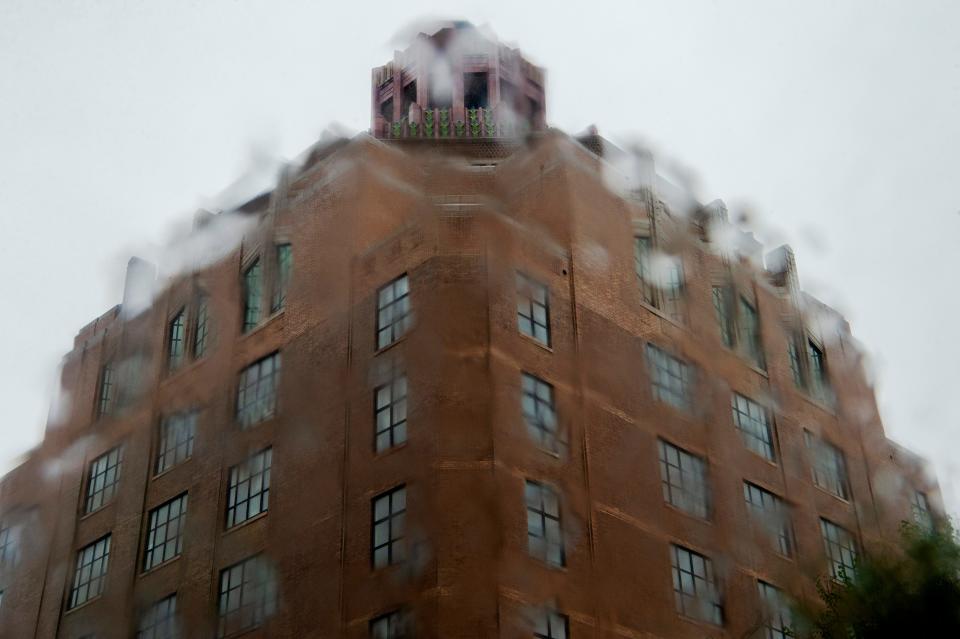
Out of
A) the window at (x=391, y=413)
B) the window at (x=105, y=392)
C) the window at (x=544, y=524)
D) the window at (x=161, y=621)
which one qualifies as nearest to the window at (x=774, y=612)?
the window at (x=544, y=524)

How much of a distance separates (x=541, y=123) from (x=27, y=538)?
973 inches

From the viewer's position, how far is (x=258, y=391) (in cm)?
3806

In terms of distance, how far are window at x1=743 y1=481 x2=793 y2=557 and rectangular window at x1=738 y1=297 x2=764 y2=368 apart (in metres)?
4.77

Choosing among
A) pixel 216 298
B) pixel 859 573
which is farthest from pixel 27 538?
pixel 859 573

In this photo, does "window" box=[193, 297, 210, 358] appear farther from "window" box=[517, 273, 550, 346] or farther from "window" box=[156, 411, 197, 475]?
"window" box=[517, 273, 550, 346]

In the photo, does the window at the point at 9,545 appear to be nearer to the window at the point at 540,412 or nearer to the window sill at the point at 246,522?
the window sill at the point at 246,522

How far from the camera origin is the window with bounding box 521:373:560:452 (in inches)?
1294

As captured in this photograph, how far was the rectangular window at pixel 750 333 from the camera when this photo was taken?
1667 inches

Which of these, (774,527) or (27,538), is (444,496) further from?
(27,538)

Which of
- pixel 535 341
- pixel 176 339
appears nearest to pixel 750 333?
pixel 535 341

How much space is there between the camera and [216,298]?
138ft

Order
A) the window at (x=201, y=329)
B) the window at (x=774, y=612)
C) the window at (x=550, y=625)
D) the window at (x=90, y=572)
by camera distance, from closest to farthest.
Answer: the window at (x=550, y=625), the window at (x=774, y=612), the window at (x=90, y=572), the window at (x=201, y=329)

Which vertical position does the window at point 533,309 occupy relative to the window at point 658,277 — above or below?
below

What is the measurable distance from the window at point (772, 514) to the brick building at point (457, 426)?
101mm
